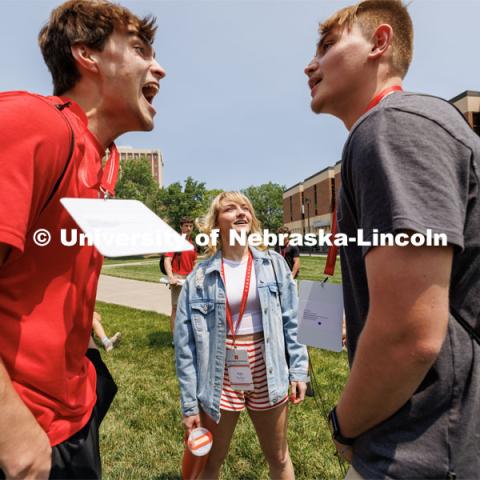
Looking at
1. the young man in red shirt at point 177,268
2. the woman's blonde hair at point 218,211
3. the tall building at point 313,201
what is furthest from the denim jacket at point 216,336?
the tall building at point 313,201

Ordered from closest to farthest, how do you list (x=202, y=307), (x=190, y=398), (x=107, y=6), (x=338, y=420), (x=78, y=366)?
(x=338, y=420) → (x=78, y=366) → (x=107, y=6) → (x=190, y=398) → (x=202, y=307)

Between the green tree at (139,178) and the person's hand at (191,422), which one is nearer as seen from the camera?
the person's hand at (191,422)

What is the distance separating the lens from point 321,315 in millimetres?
1688

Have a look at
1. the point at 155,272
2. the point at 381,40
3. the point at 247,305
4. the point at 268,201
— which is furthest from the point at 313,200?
the point at 381,40

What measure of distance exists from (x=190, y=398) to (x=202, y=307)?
24.5 inches

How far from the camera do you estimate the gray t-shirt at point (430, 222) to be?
877 mm

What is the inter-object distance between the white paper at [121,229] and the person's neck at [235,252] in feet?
6.09

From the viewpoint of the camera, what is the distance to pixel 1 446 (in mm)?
836

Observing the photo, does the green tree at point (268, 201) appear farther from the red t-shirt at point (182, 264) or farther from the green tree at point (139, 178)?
the red t-shirt at point (182, 264)

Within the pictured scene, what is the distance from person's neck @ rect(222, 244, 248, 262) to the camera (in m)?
2.86

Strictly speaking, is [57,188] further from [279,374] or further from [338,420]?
[279,374]

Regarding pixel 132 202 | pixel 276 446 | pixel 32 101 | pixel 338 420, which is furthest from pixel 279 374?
pixel 32 101

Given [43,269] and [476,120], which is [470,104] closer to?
[476,120]

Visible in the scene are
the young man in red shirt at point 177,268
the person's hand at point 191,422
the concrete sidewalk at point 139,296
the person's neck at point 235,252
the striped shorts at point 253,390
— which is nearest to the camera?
the person's hand at point 191,422
